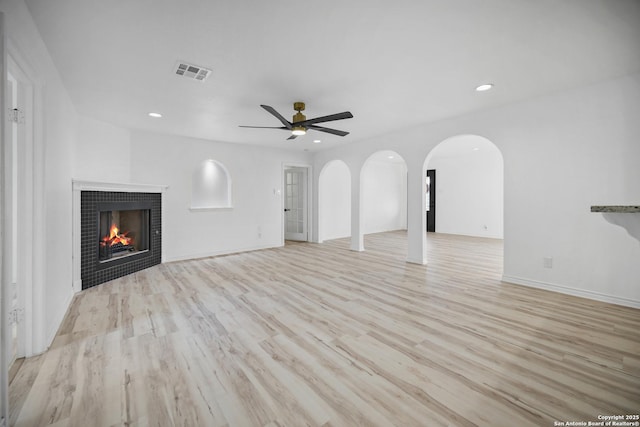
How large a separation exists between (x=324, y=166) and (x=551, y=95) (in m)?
4.65

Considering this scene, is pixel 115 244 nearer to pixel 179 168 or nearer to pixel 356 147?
A: pixel 179 168

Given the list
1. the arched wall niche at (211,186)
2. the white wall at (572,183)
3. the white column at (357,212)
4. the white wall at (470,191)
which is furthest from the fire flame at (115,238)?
the white wall at (470,191)

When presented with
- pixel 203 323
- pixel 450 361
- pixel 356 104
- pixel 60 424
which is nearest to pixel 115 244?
pixel 203 323

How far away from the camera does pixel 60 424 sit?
57.1 inches

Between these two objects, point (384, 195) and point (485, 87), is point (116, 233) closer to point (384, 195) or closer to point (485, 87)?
point (485, 87)

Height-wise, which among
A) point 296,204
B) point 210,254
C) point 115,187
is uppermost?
point 115,187

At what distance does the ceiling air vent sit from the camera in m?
2.73

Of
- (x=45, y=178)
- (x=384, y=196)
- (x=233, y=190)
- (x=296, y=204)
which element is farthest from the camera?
(x=384, y=196)

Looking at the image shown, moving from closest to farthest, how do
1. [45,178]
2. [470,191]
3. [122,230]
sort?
[45,178]
[122,230]
[470,191]

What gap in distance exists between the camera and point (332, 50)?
2.42 meters

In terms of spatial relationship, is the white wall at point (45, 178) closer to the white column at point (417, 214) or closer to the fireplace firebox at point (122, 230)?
the fireplace firebox at point (122, 230)

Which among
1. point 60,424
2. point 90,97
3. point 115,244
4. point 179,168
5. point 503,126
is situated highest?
point 90,97

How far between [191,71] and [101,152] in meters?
2.84

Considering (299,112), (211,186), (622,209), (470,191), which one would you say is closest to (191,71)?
(299,112)
